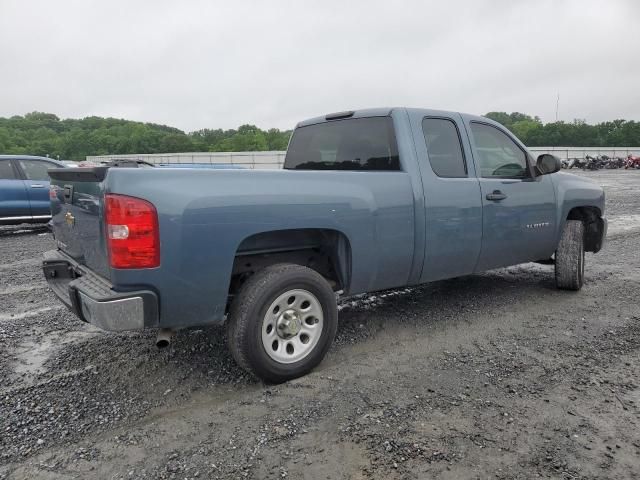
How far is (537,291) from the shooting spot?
5.52 meters

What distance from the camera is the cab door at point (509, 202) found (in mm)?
4402

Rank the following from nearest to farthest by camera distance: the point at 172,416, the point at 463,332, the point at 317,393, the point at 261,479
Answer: the point at 261,479 → the point at 172,416 → the point at 317,393 → the point at 463,332

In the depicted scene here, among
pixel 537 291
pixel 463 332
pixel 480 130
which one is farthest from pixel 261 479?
pixel 537 291

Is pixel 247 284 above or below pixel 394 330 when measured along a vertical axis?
above

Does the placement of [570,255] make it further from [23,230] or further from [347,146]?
[23,230]

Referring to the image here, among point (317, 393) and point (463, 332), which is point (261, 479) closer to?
point (317, 393)

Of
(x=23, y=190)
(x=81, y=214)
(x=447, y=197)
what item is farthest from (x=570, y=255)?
(x=23, y=190)

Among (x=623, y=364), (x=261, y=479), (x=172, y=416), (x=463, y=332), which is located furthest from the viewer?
(x=463, y=332)

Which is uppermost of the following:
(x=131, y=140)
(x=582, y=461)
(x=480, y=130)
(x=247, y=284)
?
(x=131, y=140)

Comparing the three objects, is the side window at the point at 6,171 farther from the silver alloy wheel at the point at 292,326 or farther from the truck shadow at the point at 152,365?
the silver alloy wheel at the point at 292,326

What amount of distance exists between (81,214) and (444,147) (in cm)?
292

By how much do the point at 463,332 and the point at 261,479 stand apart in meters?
2.47

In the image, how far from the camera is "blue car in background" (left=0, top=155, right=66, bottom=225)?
981 cm

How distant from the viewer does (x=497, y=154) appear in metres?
4.70
